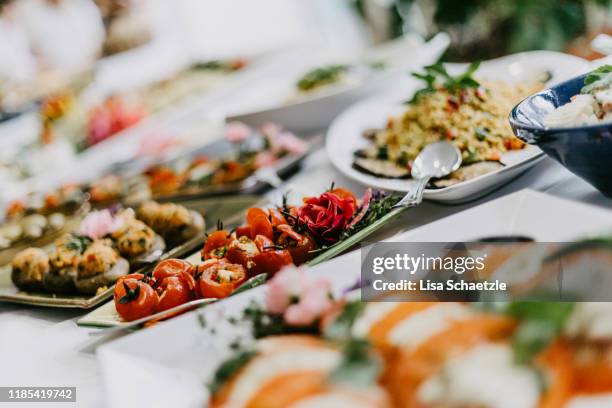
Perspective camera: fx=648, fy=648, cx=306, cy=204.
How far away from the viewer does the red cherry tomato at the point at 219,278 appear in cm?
111

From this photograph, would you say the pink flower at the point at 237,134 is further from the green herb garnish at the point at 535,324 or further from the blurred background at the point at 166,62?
the green herb garnish at the point at 535,324

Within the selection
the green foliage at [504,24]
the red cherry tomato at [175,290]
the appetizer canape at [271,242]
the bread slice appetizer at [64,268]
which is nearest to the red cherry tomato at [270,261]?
the appetizer canape at [271,242]

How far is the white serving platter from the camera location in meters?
0.86

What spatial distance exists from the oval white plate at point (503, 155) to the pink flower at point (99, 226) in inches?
22.1

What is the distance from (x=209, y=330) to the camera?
940mm

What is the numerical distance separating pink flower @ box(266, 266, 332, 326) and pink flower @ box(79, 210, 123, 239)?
698 millimetres

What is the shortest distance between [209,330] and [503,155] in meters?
0.80

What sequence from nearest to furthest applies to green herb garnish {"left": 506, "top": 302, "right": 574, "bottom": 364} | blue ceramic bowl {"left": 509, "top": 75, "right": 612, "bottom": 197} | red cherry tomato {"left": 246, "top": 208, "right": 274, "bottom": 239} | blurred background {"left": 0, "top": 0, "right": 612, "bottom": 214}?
green herb garnish {"left": 506, "top": 302, "right": 574, "bottom": 364}
blue ceramic bowl {"left": 509, "top": 75, "right": 612, "bottom": 197}
red cherry tomato {"left": 246, "top": 208, "right": 274, "bottom": 239}
blurred background {"left": 0, "top": 0, "right": 612, "bottom": 214}

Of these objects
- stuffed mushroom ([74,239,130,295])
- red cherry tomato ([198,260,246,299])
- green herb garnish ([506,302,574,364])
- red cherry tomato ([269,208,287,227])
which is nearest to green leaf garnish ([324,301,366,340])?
green herb garnish ([506,302,574,364])

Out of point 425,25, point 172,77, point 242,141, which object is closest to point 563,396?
point 242,141

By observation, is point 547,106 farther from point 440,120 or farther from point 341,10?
point 341,10

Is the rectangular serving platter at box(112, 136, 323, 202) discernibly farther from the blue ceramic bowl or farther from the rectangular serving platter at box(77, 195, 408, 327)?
the blue ceramic bowl

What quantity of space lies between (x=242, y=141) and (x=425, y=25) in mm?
2504

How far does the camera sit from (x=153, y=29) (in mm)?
6230
